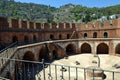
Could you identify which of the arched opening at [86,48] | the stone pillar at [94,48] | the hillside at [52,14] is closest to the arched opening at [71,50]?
the arched opening at [86,48]

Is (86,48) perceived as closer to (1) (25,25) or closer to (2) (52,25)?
(2) (52,25)

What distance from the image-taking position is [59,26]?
34.2 metres

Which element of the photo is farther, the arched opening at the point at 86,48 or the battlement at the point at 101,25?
the arched opening at the point at 86,48

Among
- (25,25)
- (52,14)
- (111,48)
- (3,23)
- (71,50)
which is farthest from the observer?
(52,14)

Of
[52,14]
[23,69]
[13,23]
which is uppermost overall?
[52,14]

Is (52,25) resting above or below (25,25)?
above

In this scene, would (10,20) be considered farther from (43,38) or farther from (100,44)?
(100,44)

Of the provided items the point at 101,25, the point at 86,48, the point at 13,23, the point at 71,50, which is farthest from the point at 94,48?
the point at 13,23

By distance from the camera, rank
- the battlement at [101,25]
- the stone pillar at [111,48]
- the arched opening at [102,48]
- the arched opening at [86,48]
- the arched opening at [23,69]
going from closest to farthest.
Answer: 1. the arched opening at [23,69]
2. the stone pillar at [111,48]
3. the battlement at [101,25]
4. the arched opening at [102,48]
5. the arched opening at [86,48]

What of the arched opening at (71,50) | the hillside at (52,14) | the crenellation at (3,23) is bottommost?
the arched opening at (71,50)

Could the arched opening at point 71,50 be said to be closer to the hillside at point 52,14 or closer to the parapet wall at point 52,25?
the parapet wall at point 52,25

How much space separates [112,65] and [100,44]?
9.26 meters

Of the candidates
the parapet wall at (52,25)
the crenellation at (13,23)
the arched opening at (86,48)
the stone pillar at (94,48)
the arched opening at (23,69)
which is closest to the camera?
the arched opening at (23,69)

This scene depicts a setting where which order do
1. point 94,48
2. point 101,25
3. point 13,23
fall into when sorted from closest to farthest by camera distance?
point 13,23, point 94,48, point 101,25
